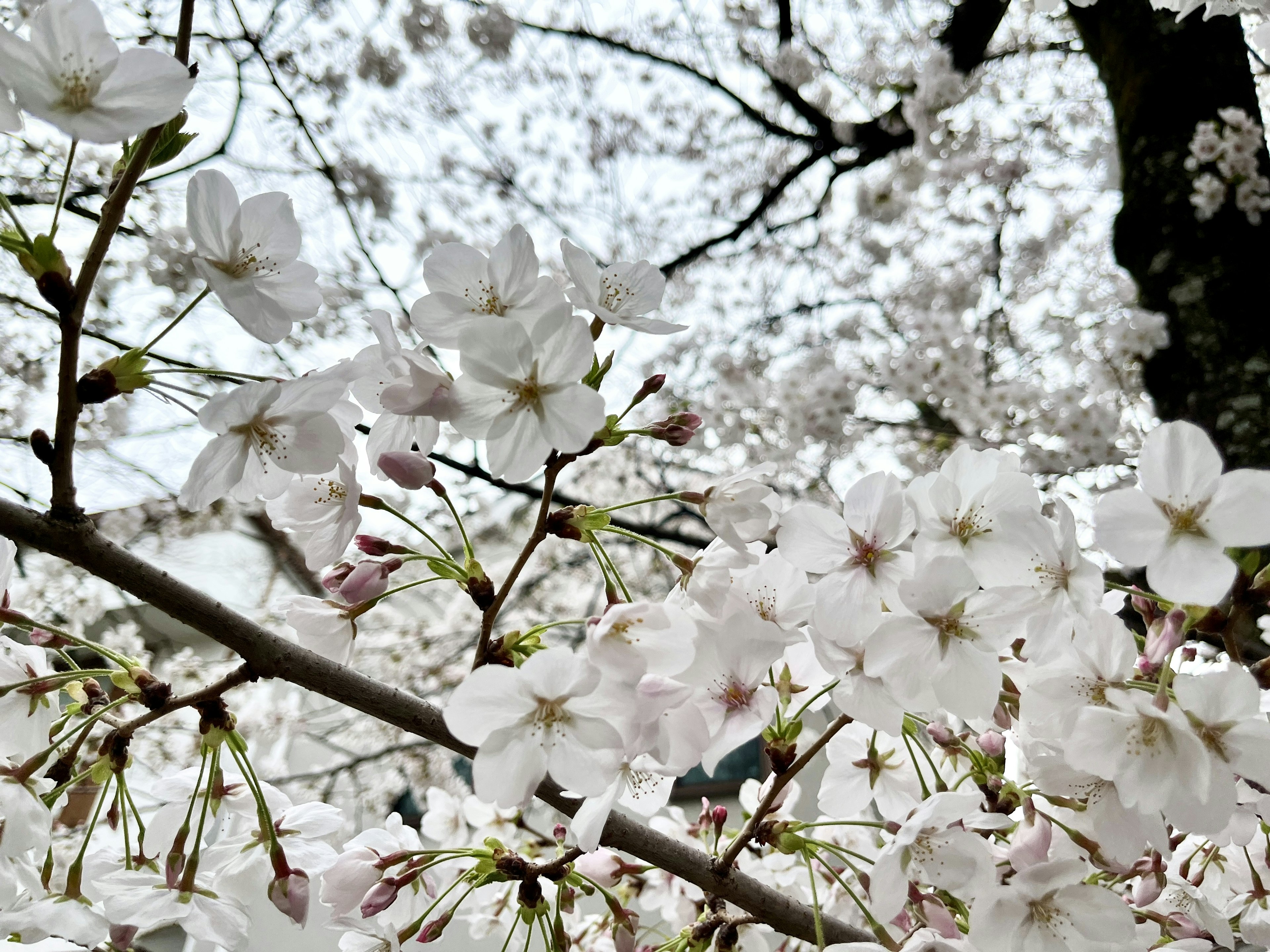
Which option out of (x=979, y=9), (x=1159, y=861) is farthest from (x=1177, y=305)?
(x=979, y=9)

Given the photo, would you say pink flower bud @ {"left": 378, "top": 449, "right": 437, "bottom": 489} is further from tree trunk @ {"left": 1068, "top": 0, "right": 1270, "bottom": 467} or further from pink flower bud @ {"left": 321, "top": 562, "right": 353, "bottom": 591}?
tree trunk @ {"left": 1068, "top": 0, "right": 1270, "bottom": 467}

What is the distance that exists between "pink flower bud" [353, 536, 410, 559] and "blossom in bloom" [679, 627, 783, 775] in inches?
11.6

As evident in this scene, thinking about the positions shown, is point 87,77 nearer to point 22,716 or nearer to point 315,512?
point 315,512

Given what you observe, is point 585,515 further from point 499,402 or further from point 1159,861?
point 1159,861

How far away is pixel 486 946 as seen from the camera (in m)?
4.95

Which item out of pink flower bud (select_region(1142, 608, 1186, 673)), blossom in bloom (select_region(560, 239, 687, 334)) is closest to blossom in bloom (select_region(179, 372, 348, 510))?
blossom in bloom (select_region(560, 239, 687, 334))

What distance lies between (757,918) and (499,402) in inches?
23.6

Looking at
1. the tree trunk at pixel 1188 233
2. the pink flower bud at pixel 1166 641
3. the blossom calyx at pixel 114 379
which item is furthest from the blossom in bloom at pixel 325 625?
the tree trunk at pixel 1188 233

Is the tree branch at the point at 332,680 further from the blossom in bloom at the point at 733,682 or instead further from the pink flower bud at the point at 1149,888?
the pink flower bud at the point at 1149,888

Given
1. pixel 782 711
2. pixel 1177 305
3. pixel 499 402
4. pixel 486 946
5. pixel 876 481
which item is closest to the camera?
pixel 499 402

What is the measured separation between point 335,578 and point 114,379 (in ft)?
0.82

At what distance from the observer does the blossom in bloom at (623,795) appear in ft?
2.29

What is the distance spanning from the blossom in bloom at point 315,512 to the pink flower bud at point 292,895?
30 cm

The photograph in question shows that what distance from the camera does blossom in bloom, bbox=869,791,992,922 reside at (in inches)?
30.2
